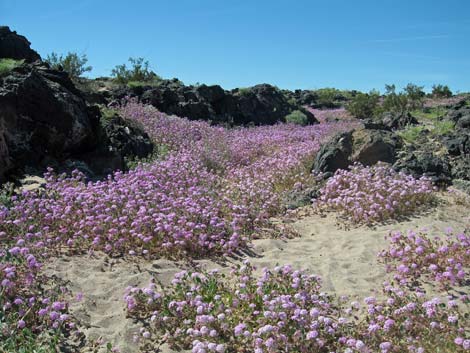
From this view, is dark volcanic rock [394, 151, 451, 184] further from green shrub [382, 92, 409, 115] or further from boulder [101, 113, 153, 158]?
green shrub [382, 92, 409, 115]

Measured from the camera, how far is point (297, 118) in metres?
26.0

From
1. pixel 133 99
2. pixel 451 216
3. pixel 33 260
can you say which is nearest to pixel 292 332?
pixel 33 260

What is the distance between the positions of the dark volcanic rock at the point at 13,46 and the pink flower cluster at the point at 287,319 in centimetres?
1232

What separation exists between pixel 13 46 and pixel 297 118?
53.2ft

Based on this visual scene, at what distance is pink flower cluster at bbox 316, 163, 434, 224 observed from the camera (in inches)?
338

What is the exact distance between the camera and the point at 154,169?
1027cm

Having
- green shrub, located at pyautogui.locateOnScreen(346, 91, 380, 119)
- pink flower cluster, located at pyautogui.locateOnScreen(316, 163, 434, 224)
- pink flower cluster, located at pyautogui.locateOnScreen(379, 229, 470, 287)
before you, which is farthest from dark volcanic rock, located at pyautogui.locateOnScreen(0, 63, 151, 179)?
green shrub, located at pyautogui.locateOnScreen(346, 91, 380, 119)

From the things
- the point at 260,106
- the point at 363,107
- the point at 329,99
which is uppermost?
the point at 329,99

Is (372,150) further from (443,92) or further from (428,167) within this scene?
(443,92)

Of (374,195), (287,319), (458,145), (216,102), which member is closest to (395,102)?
(216,102)

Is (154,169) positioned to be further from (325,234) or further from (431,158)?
(431,158)

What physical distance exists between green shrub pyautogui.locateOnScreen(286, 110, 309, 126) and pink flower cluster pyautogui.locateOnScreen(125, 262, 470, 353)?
67.1 feet

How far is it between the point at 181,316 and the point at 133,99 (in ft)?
51.3

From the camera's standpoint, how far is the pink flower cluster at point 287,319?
14.3 ft
